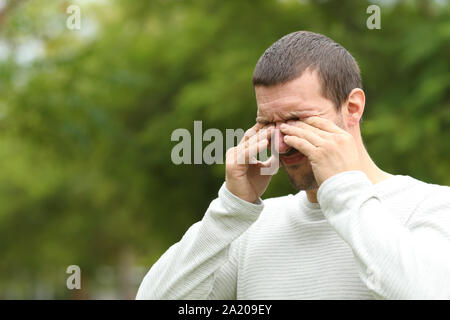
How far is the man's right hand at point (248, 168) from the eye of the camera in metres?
2.61

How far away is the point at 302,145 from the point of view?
239 centimetres

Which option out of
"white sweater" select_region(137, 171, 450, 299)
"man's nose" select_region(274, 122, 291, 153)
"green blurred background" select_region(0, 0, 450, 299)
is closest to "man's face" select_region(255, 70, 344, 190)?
"man's nose" select_region(274, 122, 291, 153)

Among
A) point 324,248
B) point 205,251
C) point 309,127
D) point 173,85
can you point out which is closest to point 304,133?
point 309,127

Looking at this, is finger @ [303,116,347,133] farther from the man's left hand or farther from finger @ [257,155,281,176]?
finger @ [257,155,281,176]

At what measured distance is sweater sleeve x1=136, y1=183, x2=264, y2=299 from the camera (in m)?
2.60

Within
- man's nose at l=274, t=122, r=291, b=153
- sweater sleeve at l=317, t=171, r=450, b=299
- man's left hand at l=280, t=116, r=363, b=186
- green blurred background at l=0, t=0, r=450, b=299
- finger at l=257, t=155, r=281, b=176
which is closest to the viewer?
sweater sleeve at l=317, t=171, r=450, b=299

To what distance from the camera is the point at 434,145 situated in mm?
10320

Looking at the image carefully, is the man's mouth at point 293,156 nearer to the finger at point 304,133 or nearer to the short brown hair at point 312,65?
the finger at point 304,133

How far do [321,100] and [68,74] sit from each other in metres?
10.0

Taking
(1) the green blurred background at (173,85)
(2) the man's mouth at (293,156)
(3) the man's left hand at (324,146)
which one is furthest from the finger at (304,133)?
(1) the green blurred background at (173,85)

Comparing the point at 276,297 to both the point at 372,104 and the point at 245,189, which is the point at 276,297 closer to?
the point at 245,189

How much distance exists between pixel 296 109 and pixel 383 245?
650 mm

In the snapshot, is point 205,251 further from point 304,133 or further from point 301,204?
point 304,133

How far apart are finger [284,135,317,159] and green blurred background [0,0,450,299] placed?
7.61 m
